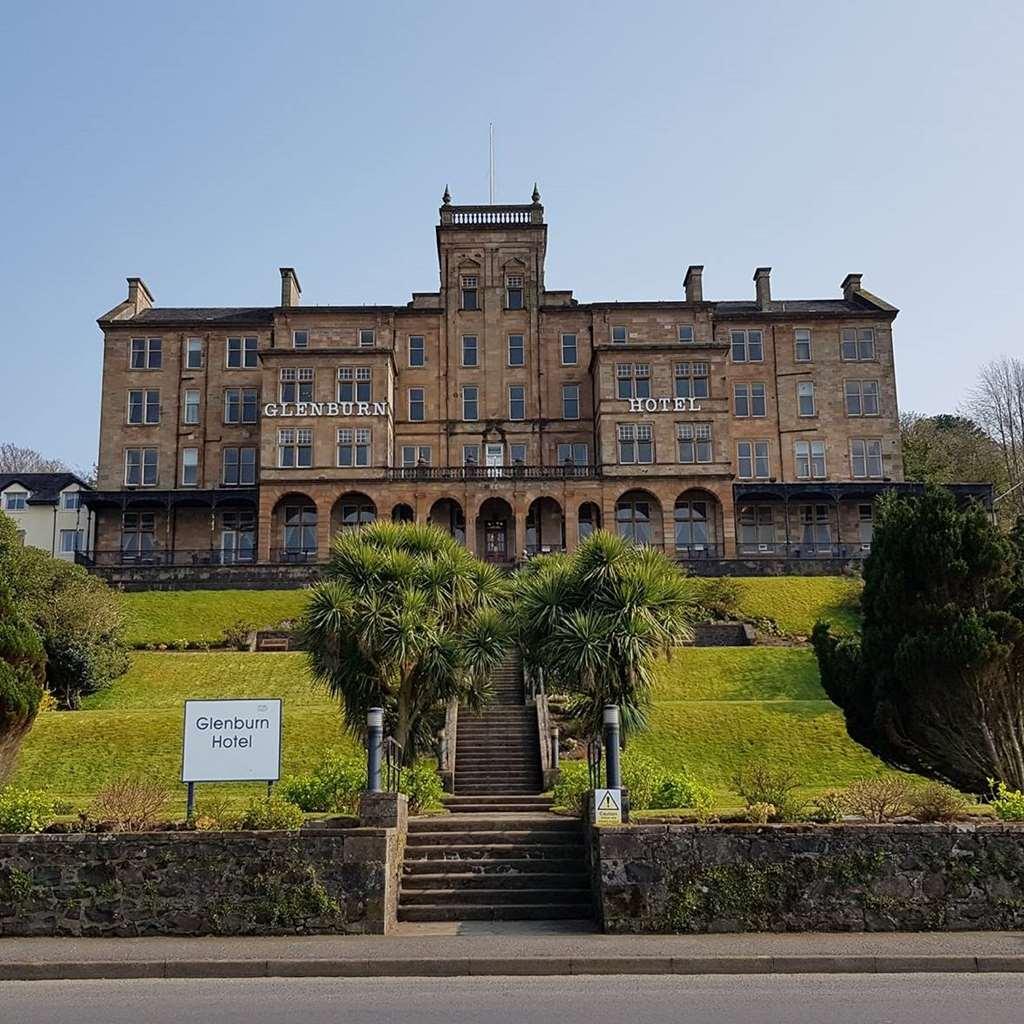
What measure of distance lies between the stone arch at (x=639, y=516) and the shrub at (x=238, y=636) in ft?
69.8

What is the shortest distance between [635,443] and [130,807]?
45769mm

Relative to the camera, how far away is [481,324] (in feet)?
210

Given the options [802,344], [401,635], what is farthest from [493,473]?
[401,635]

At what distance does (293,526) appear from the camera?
60125 millimetres

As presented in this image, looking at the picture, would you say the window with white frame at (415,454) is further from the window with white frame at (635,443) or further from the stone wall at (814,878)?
the stone wall at (814,878)

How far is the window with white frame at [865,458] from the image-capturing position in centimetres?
6412

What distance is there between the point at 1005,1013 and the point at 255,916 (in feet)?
28.7

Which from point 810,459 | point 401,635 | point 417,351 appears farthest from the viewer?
point 810,459

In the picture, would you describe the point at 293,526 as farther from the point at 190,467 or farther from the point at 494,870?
the point at 494,870

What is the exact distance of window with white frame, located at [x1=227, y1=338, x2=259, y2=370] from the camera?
215 ft

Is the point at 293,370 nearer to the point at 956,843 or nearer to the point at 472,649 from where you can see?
the point at 472,649

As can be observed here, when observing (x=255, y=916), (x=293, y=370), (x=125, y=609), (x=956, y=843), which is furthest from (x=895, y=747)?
(x=293, y=370)

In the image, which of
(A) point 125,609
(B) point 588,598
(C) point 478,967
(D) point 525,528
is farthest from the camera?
A: (D) point 525,528

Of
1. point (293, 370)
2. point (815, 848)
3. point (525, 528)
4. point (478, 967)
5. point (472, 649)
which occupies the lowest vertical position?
point (478, 967)
